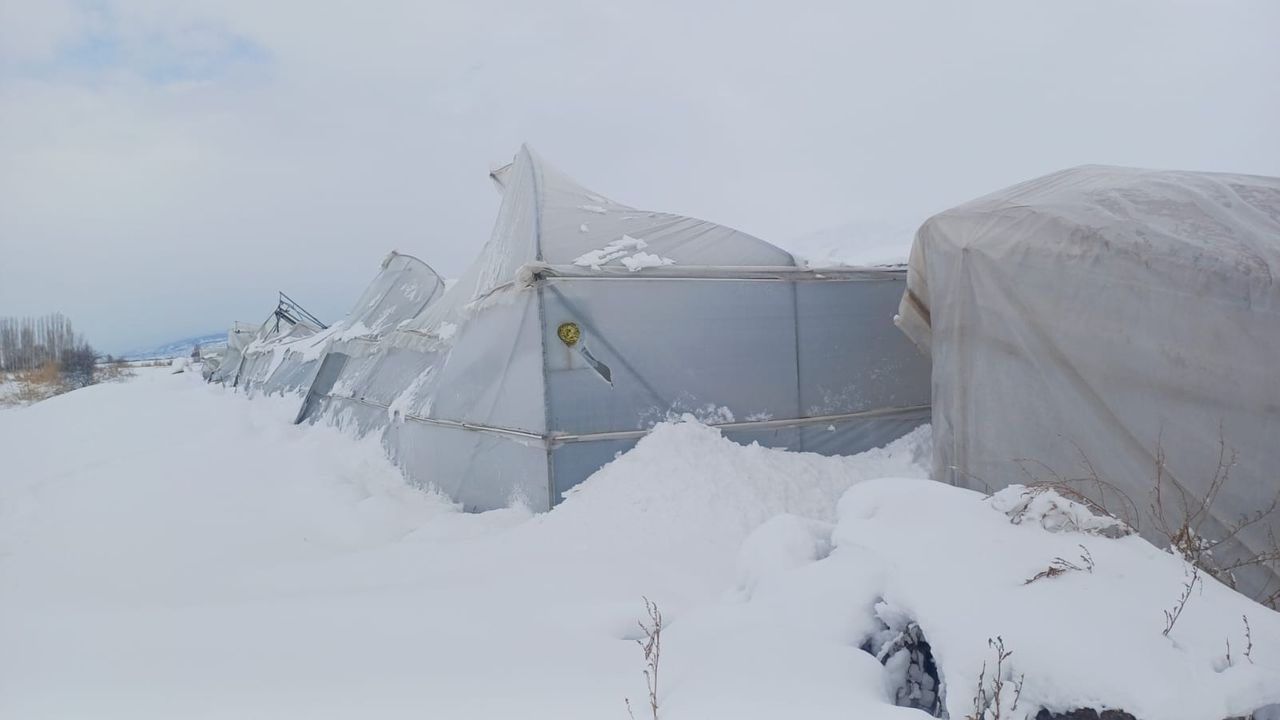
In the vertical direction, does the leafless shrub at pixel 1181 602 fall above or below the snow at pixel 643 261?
below

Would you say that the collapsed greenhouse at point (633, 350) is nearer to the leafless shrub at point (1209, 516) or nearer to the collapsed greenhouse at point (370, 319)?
the leafless shrub at point (1209, 516)

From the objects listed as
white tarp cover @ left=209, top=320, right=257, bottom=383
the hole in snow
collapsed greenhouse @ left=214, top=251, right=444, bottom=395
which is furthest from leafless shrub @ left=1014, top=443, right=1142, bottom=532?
white tarp cover @ left=209, top=320, right=257, bottom=383

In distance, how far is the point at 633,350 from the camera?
642 centimetres

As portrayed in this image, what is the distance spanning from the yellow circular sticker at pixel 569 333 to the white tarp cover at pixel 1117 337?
2.81 metres

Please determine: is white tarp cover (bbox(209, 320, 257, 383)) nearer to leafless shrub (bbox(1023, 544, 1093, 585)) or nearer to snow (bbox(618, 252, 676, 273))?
snow (bbox(618, 252, 676, 273))

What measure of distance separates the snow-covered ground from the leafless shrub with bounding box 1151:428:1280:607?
1335mm

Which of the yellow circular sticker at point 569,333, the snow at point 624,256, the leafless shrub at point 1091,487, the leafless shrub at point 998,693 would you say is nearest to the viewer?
the leafless shrub at point 998,693

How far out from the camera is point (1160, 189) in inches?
183

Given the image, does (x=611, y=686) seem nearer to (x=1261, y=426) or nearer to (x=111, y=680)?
(x=111, y=680)

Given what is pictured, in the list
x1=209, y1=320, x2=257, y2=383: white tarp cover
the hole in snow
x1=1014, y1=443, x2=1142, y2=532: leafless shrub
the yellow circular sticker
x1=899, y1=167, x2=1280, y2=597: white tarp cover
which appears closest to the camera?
the hole in snow

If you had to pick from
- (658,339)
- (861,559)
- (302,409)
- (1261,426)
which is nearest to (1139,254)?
(1261,426)

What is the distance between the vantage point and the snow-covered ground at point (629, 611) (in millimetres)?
2545

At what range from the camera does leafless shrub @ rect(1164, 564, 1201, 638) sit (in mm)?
Answer: 2521

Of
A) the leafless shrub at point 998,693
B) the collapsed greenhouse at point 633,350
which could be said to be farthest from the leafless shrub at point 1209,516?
the collapsed greenhouse at point 633,350
